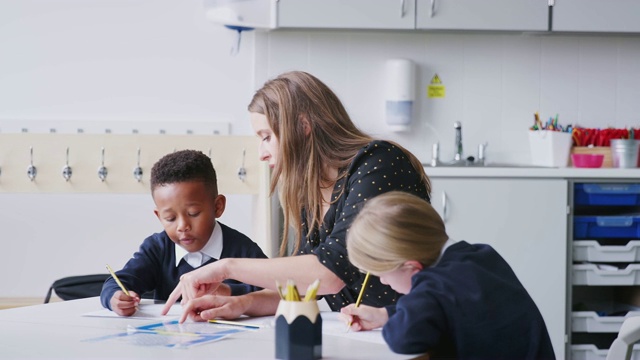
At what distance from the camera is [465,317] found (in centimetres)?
144

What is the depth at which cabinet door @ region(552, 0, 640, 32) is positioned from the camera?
151 inches

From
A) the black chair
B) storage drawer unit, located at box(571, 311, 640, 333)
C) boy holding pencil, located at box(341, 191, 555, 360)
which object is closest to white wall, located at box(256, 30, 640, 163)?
storage drawer unit, located at box(571, 311, 640, 333)

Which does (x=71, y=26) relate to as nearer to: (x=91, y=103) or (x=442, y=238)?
(x=91, y=103)

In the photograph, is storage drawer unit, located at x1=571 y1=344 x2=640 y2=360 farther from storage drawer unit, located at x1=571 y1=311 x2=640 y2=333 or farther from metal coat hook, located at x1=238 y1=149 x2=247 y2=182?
metal coat hook, located at x1=238 y1=149 x2=247 y2=182

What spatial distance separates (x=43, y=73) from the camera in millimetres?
3936

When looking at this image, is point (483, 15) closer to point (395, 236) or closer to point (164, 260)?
point (164, 260)

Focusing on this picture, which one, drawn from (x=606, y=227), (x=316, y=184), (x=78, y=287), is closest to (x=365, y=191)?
(x=316, y=184)

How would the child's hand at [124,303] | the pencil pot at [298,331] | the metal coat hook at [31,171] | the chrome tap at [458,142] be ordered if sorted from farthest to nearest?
the chrome tap at [458,142], the metal coat hook at [31,171], the child's hand at [124,303], the pencil pot at [298,331]

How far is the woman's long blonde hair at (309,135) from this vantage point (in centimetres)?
202

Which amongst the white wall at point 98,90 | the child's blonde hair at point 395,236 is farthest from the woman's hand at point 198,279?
A: the white wall at point 98,90

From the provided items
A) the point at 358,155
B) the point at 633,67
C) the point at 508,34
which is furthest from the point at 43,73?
the point at 633,67

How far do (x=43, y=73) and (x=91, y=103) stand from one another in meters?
0.25

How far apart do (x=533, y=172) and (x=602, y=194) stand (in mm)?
327

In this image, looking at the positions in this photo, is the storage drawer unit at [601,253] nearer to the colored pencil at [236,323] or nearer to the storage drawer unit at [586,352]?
the storage drawer unit at [586,352]
